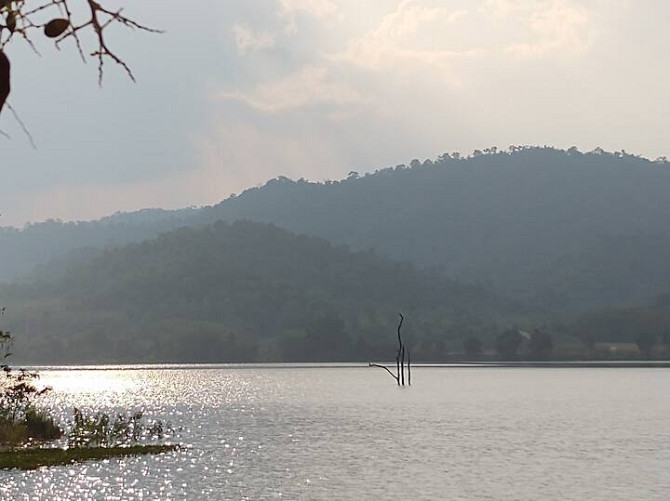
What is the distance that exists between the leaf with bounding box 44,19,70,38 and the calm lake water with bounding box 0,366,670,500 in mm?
42380

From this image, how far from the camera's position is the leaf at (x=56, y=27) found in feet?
18.4

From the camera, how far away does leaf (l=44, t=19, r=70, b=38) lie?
5.61m

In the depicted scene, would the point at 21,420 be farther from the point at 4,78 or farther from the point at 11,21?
the point at 4,78

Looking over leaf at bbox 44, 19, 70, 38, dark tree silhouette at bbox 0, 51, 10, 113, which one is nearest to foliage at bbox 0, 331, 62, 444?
leaf at bbox 44, 19, 70, 38

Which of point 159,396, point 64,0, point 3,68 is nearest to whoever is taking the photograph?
point 3,68

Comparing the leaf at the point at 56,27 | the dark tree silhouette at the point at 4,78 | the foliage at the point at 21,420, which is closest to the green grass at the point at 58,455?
the foliage at the point at 21,420

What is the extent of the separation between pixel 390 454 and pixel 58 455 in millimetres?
23462

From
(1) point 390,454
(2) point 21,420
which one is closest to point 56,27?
(2) point 21,420

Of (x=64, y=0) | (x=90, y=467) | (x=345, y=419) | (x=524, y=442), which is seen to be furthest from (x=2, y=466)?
(x=345, y=419)

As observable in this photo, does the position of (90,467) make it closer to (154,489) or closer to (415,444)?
(154,489)

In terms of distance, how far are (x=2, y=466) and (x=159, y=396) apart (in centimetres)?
11752

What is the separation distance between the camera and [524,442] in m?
80.8

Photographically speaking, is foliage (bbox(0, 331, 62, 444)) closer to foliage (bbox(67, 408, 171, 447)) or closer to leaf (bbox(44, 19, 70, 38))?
foliage (bbox(67, 408, 171, 447))

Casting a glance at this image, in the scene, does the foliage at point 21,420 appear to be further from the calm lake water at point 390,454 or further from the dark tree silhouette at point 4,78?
the dark tree silhouette at point 4,78
